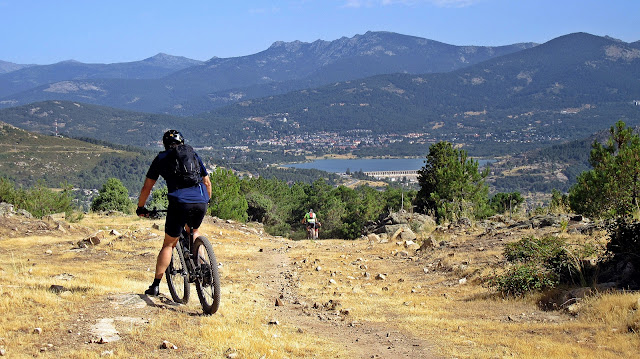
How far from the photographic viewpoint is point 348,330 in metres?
6.63

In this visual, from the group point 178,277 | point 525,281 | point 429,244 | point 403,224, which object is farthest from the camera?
point 403,224

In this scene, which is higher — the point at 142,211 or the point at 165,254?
the point at 142,211

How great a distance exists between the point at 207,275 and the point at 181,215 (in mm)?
790

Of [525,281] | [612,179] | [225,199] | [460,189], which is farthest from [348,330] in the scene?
[460,189]

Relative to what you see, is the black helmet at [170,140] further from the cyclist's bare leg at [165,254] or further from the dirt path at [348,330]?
the dirt path at [348,330]

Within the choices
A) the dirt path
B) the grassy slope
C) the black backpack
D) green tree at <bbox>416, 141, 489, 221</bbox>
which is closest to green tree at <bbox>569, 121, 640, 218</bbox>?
green tree at <bbox>416, 141, 489, 221</bbox>

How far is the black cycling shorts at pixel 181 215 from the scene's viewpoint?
6235 mm

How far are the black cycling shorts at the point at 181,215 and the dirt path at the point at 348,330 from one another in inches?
70.4

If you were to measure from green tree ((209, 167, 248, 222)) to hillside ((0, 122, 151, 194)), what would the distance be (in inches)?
2777

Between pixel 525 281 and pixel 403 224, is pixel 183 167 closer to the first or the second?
pixel 525 281

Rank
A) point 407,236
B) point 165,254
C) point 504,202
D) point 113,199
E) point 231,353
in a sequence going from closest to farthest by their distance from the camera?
point 231,353
point 165,254
point 407,236
point 113,199
point 504,202

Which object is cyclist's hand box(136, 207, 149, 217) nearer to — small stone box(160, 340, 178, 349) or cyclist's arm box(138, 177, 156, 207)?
cyclist's arm box(138, 177, 156, 207)

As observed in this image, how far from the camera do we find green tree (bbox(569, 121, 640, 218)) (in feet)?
61.4

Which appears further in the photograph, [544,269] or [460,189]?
[460,189]
